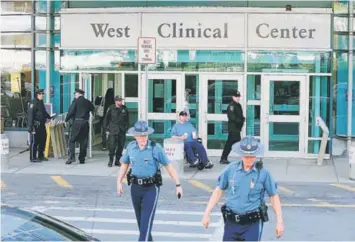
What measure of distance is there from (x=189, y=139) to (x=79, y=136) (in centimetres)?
285

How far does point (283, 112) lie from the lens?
1775 centimetres

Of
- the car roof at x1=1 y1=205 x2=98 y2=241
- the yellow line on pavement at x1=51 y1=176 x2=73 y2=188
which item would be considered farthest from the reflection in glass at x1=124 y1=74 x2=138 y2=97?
the car roof at x1=1 y1=205 x2=98 y2=241

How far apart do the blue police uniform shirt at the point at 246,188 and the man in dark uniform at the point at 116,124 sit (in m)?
9.27

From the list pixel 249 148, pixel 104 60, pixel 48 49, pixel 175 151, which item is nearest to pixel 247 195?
pixel 249 148

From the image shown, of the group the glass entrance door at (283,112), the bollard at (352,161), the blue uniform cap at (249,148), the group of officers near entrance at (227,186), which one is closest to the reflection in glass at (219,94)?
the glass entrance door at (283,112)

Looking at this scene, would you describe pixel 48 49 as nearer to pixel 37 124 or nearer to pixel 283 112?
pixel 37 124

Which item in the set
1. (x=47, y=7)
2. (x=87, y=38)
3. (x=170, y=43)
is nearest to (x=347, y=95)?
(x=170, y=43)

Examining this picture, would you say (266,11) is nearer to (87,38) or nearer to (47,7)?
(87,38)

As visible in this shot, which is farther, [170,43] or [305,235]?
[170,43]

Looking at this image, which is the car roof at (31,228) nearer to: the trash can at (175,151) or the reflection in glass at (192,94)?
the trash can at (175,151)

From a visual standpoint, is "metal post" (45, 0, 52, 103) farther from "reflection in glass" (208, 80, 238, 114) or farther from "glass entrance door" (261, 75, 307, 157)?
"glass entrance door" (261, 75, 307, 157)

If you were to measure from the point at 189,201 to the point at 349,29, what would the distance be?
818cm

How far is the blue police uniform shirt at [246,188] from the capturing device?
21.6 feet

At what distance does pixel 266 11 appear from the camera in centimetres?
1744
